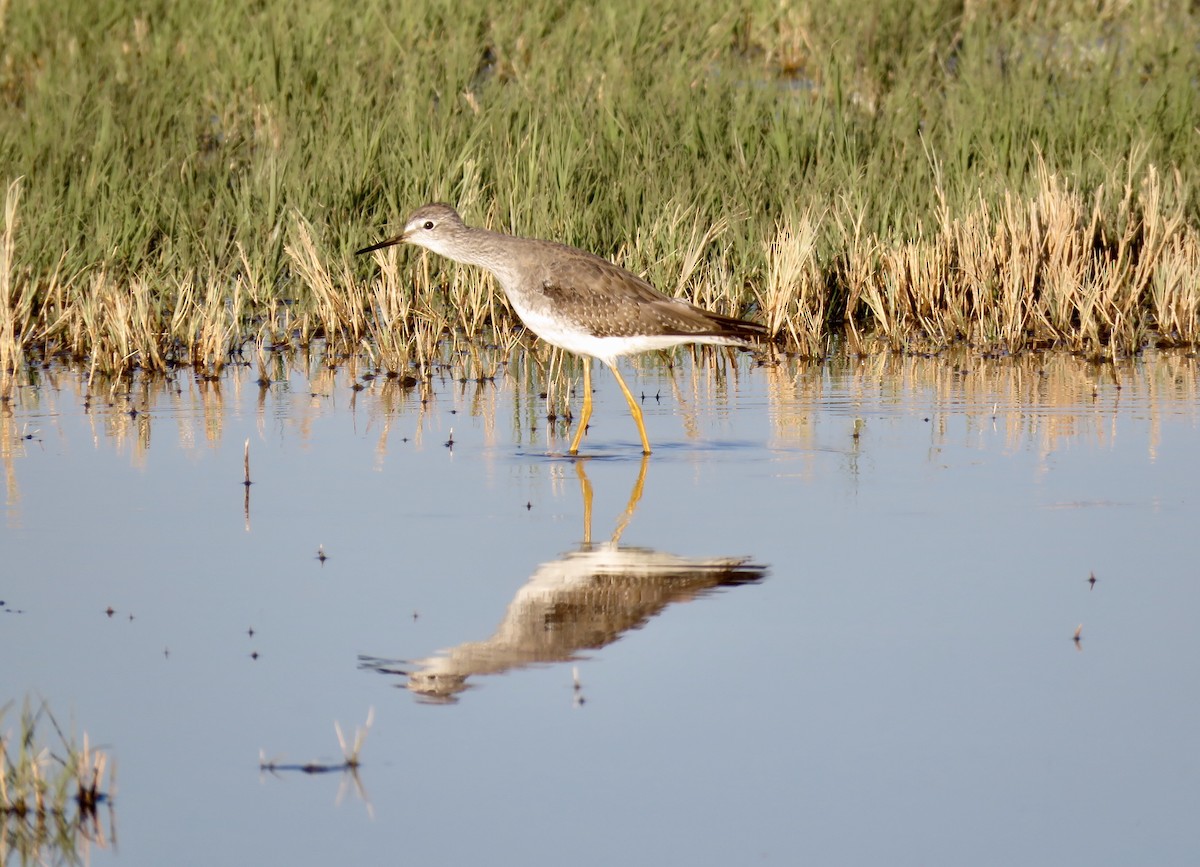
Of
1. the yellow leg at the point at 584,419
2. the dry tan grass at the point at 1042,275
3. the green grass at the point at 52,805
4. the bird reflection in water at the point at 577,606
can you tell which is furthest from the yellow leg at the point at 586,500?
the dry tan grass at the point at 1042,275

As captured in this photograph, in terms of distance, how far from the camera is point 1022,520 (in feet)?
23.6

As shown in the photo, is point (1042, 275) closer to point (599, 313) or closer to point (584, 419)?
point (599, 313)

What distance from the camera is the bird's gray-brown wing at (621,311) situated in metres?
9.12

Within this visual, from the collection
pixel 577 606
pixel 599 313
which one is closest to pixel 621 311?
pixel 599 313

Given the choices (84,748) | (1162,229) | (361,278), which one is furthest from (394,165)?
(84,748)

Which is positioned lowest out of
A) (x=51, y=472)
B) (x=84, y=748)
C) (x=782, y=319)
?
(x=84, y=748)

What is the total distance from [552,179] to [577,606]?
22.2 feet

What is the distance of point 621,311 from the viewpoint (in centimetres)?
917

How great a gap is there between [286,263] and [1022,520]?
6761 mm

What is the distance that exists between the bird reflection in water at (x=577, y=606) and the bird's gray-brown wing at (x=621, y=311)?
6.78 ft

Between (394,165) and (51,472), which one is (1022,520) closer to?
(51,472)

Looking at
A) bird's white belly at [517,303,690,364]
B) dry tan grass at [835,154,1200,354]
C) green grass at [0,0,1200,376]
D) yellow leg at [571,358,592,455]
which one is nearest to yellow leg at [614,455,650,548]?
yellow leg at [571,358,592,455]

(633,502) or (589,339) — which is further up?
(589,339)

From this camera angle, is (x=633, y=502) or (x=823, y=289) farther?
(x=823, y=289)
